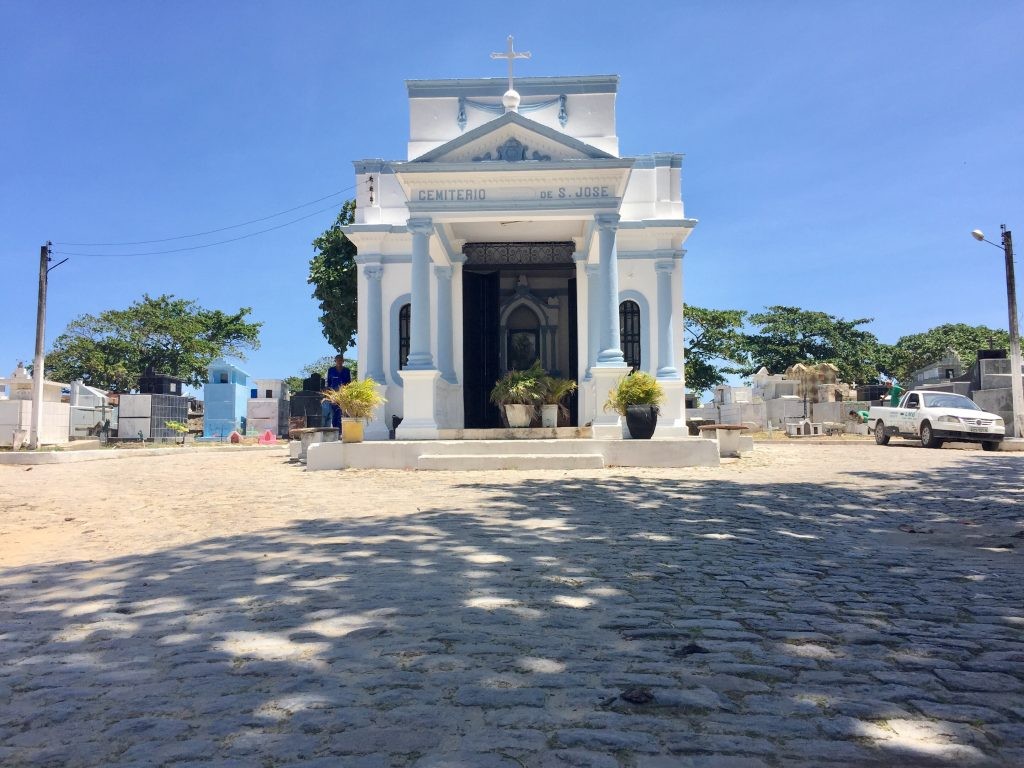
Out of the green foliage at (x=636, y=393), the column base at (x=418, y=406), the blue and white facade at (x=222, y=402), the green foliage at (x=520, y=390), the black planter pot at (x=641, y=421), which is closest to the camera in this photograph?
the green foliage at (x=636, y=393)

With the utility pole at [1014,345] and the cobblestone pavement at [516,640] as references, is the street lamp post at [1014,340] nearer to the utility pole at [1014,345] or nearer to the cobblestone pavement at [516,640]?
the utility pole at [1014,345]

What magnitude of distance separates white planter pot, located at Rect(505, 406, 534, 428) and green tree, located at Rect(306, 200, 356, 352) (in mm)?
12207

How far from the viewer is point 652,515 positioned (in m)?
6.61

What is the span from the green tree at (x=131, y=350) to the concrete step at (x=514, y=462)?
3813 cm

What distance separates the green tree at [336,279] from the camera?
939 inches

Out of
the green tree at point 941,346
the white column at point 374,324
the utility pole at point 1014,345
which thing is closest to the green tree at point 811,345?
the green tree at point 941,346

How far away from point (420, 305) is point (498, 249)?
15.0 ft

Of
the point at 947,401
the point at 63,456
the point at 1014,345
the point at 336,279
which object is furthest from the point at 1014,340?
the point at 63,456

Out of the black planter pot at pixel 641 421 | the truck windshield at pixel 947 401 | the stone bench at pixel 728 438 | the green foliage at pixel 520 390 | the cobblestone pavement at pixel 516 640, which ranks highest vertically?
the green foliage at pixel 520 390

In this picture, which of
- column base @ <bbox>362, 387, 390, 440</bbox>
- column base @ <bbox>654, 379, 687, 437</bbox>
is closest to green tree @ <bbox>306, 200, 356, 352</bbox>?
column base @ <bbox>362, 387, 390, 440</bbox>

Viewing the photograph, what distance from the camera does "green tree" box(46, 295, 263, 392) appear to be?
4331cm

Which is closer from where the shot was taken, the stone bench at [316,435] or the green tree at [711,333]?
the stone bench at [316,435]

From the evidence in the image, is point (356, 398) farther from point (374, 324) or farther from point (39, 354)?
point (39, 354)

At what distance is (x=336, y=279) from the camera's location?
23.8 metres
